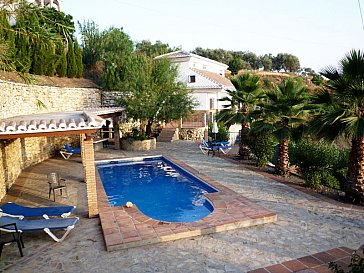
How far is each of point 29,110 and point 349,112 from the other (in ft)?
46.5

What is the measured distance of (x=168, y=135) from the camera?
2530cm

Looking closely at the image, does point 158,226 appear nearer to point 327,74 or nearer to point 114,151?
point 327,74

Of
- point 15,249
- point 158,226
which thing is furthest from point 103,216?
point 15,249

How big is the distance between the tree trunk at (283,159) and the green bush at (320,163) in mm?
618

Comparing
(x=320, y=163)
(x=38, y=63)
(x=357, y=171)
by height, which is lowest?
(x=320, y=163)

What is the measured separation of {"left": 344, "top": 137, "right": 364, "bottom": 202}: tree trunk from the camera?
8.77m

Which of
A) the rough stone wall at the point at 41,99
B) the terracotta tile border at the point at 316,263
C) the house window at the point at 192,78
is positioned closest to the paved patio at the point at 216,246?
the terracotta tile border at the point at 316,263

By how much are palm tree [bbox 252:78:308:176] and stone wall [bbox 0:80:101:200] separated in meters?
8.86

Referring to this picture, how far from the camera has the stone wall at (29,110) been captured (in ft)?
36.1

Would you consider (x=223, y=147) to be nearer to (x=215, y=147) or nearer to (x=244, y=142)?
(x=215, y=147)

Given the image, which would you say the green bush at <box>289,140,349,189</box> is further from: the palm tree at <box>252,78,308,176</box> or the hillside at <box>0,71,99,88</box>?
the hillside at <box>0,71,99,88</box>

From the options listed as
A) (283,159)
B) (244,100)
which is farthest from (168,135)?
(283,159)

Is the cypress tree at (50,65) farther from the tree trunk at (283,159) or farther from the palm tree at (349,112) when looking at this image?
the palm tree at (349,112)

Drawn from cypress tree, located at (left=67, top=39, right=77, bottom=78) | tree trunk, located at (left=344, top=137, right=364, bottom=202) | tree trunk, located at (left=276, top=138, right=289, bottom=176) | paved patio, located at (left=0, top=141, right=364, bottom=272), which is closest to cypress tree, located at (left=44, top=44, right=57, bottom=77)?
cypress tree, located at (left=67, top=39, right=77, bottom=78)
